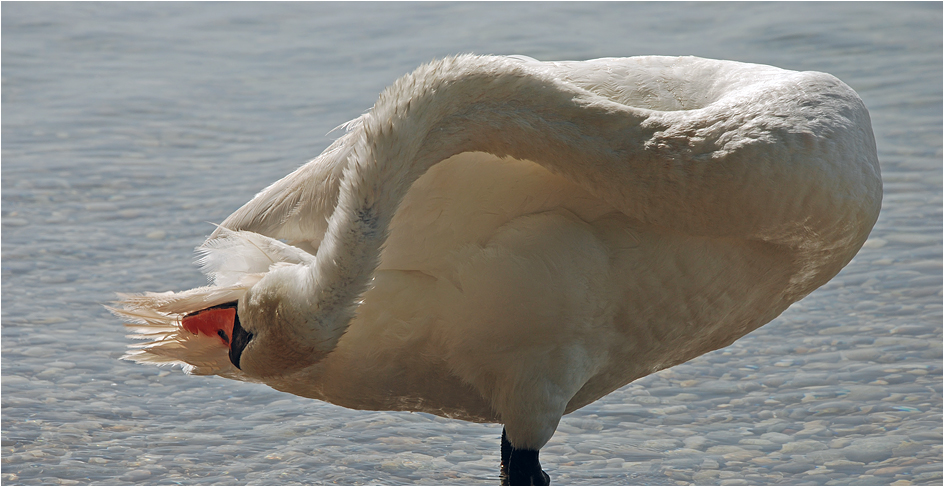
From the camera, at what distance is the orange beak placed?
9.80 ft

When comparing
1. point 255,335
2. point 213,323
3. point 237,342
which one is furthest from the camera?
point 213,323

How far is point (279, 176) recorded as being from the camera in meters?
6.90

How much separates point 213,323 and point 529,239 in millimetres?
907

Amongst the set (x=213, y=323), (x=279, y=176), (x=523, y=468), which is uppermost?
(x=213, y=323)

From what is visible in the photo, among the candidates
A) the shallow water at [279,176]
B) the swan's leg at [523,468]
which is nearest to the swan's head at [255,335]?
the swan's leg at [523,468]

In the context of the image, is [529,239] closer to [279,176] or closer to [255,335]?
[255,335]

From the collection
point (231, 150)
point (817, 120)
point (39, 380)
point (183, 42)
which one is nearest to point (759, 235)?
point (817, 120)

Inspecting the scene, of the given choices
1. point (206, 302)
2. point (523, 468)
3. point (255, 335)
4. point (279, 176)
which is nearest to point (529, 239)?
point (523, 468)

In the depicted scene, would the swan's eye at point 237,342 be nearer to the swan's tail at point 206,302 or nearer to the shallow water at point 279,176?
the swan's tail at point 206,302

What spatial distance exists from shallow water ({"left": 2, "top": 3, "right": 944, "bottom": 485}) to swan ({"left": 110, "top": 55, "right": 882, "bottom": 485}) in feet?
2.97

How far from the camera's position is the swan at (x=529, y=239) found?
2.56m

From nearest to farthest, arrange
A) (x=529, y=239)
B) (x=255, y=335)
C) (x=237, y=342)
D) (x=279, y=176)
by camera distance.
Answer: (x=255, y=335)
(x=237, y=342)
(x=529, y=239)
(x=279, y=176)

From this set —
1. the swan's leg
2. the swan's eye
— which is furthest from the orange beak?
the swan's leg

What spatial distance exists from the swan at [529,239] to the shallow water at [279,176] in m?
0.91
